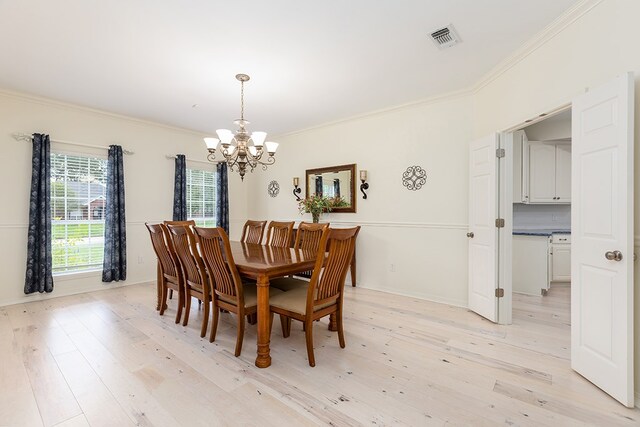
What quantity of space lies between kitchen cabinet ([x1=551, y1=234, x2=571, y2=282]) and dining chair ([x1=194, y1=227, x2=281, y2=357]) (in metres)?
4.62

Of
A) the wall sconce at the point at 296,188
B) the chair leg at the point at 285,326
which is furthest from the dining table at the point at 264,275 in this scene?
the wall sconce at the point at 296,188

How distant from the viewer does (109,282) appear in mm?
4500

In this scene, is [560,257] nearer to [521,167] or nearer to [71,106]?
[521,167]

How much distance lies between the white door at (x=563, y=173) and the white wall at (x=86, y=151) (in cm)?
605

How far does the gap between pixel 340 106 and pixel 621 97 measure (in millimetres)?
3006

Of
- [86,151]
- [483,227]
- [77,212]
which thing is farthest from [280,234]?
[86,151]

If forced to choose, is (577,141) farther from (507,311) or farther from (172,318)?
(172,318)

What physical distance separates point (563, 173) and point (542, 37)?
9.91 ft

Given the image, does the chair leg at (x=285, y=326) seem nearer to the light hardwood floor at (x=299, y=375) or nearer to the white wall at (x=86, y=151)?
the light hardwood floor at (x=299, y=375)

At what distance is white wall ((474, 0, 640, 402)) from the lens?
1836 mm

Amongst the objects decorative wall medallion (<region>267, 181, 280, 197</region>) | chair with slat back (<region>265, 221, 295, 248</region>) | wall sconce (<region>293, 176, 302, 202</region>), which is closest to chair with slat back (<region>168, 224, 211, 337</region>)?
chair with slat back (<region>265, 221, 295, 248</region>)

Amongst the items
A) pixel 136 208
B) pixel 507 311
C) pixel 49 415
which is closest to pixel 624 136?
pixel 507 311

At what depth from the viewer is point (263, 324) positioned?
230 centimetres

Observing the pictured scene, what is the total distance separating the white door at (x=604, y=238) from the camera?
1.77 m
